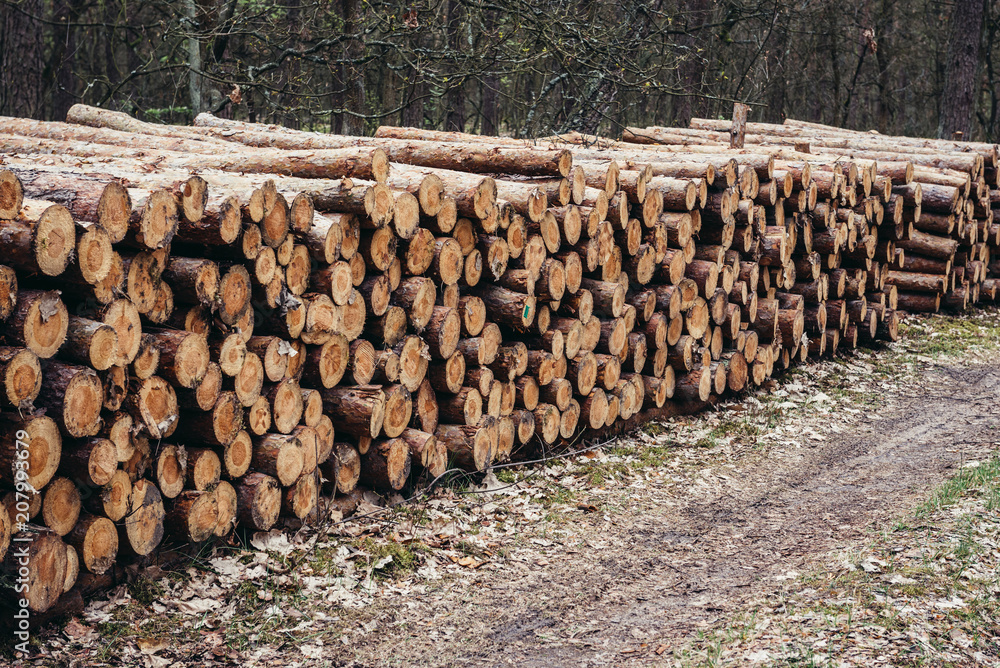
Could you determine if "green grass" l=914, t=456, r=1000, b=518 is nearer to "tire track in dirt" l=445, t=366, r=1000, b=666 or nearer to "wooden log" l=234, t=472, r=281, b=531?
"tire track in dirt" l=445, t=366, r=1000, b=666

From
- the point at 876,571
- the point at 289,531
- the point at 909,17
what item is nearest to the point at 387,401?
the point at 289,531

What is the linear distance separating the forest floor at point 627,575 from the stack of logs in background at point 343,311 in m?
0.31

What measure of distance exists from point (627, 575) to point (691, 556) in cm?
54

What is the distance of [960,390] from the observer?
930 cm

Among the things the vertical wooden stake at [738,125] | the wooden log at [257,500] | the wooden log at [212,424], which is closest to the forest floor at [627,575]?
the wooden log at [257,500]

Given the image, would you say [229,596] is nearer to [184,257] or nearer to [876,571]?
[184,257]

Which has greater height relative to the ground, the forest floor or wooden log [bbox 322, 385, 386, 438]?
wooden log [bbox 322, 385, 386, 438]

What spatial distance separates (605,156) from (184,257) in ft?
19.9

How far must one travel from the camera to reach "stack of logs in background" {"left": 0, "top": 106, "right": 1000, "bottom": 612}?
4066 millimetres

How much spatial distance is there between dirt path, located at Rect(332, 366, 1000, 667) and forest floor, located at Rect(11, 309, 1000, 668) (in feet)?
0.05

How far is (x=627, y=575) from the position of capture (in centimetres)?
526

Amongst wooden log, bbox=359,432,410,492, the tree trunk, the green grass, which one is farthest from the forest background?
wooden log, bbox=359,432,410,492

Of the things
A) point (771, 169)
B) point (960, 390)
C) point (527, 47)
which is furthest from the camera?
point (527, 47)

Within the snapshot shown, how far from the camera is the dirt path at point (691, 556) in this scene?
4.45 meters
